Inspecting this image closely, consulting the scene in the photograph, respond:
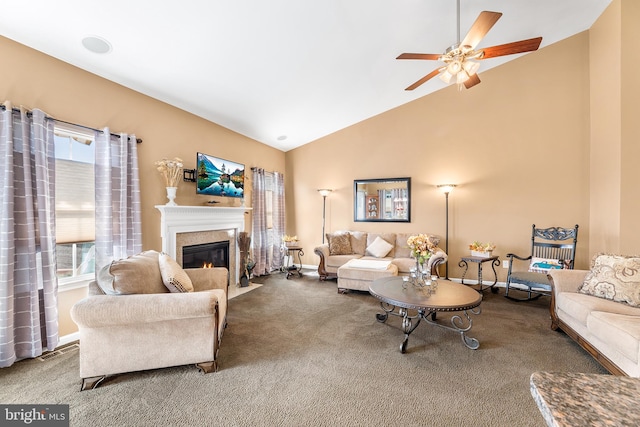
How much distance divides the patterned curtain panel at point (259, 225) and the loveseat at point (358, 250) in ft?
3.90

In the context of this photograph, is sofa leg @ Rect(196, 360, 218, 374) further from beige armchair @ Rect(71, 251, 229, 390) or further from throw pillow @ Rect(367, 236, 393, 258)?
throw pillow @ Rect(367, 236, 393, 258)

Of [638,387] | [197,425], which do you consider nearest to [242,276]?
[197,425]

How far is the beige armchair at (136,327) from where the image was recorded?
1.97 m

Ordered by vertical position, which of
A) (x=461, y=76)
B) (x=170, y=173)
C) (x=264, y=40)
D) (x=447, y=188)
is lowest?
(x=447, y=188)

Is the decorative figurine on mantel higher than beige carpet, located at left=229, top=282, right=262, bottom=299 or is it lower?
higher

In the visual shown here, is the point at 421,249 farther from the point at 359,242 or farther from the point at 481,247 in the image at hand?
the point at 359,242

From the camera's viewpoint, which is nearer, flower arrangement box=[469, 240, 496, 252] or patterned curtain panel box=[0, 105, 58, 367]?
patterned curtain panel box=[0, 105, 58, 367]

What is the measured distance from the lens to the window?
2.77 m

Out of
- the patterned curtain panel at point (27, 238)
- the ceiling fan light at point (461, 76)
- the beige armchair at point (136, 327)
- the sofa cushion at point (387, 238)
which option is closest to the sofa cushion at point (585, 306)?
the ceiling fan light at point (461, 76)

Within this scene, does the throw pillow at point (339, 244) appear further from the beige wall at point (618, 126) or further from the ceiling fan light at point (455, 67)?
the beige wall at point (618, 126)

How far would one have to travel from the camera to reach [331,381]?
2078 mm

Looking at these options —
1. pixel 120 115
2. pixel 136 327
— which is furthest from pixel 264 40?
pixel 136 327

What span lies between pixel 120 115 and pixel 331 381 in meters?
3.64

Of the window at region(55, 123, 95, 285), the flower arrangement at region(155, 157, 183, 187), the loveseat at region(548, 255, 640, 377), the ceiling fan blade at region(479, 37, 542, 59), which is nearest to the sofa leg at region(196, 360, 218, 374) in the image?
the window at region(55, 123, 95, 285)
